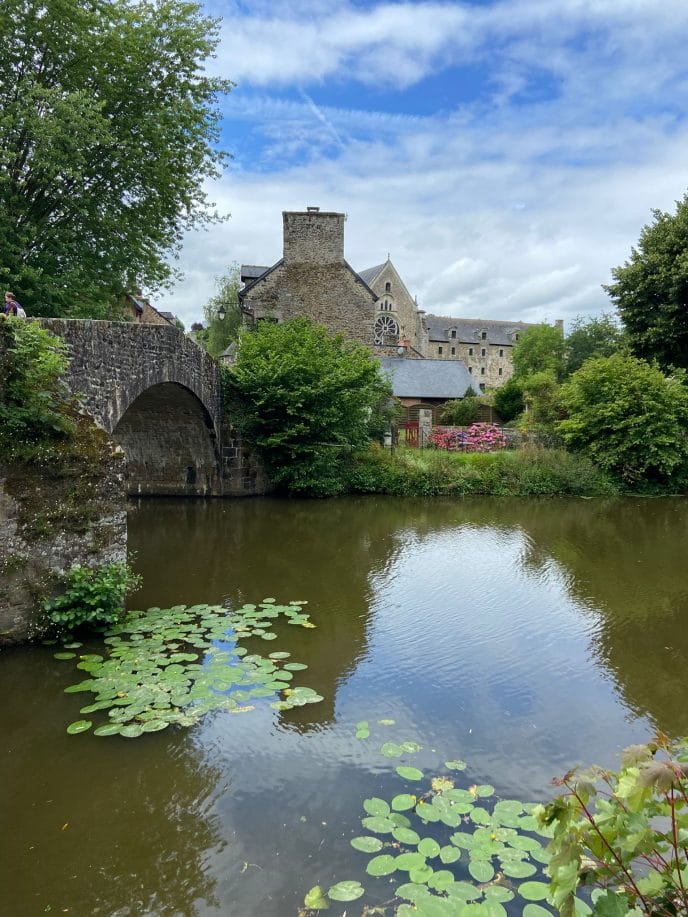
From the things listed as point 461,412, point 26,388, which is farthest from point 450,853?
point 461,412

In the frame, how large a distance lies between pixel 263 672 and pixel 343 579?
3438 millimetres

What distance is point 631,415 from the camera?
19953 mm

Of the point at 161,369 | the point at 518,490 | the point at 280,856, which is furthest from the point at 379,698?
the point at 518,490

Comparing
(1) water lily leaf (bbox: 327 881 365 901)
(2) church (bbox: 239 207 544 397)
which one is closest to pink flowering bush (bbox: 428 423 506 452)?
(2) church (bbox: 239 207 544 397)

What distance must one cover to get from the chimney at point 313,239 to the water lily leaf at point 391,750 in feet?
78.7

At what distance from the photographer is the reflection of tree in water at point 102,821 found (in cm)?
304

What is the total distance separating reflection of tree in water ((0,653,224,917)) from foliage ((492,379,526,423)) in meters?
28.2

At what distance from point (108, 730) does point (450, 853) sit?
8.68ft

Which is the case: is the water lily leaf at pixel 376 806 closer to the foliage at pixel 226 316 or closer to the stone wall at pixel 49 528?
the stone wall at pixel 49 528

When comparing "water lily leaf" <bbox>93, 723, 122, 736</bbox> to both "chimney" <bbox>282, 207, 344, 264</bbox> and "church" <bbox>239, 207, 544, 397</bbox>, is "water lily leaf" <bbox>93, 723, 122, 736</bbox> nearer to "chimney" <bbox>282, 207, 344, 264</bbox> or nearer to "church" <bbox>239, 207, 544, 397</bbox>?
"church" <bbox>239, 207, 544, 397</bbox>

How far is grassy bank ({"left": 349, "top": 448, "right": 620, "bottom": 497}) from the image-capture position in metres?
18.1

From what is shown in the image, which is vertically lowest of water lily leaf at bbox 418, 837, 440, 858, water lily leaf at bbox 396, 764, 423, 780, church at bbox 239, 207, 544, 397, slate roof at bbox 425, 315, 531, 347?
water lily leaf at bbox 418, 837, 440, 858

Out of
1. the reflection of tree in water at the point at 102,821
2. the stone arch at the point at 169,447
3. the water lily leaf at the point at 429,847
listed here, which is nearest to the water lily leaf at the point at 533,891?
the water lily leaf at the point at 429,847

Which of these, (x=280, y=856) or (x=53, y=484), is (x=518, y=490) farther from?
(x=280, y=856)
